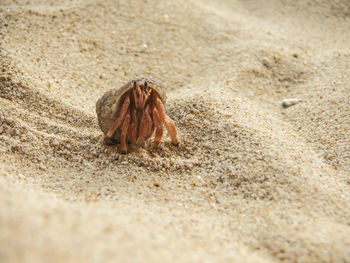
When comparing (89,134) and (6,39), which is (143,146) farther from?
(6,39)

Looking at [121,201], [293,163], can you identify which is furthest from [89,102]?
[293,163]

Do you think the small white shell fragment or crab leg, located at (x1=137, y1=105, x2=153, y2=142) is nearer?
crab leg, located at (x1=137, y1=105, x2=153, y2=142)

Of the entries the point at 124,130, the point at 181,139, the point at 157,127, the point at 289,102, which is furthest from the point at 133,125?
the point at 289,102

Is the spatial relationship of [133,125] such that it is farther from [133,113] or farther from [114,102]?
[114,102]

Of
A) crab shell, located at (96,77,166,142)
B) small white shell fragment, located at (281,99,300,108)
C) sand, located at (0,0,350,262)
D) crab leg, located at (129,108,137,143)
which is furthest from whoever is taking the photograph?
small white shell fragment, located at (281,99,300,108)

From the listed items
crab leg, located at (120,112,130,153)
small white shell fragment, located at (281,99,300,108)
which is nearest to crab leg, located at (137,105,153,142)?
crab leg, located at (120,112,130,153)

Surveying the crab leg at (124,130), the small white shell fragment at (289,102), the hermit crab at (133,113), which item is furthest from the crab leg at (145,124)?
the small white shell fragment at (289,102)

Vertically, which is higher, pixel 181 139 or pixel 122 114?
pixel 122 114

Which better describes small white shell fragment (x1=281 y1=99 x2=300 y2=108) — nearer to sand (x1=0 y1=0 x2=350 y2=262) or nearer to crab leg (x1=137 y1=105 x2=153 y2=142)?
sand (x1=0 y1=0 x2=350 y2=262)

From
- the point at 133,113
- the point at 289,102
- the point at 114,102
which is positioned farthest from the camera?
the point at 289,102
